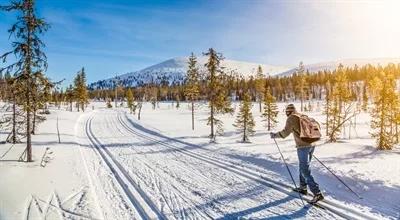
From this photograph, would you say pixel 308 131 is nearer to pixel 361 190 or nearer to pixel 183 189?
pixel 361 190

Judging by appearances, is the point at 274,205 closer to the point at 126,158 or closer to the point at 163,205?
the point at 163,205

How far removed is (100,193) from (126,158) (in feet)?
21.4

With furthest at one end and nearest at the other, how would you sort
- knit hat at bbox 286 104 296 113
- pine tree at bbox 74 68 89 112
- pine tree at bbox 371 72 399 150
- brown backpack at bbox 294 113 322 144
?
1. pine tree at bbox 74 68 89 112
2. pine tree at bbox 371 72 399 150
3. knit hat at bbox 286 104 296 113
4. brown backpack at bbox 294 113 322 144

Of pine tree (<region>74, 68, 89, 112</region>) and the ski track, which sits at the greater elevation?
pine tree (<region>74, 68, 89, 112</region>)

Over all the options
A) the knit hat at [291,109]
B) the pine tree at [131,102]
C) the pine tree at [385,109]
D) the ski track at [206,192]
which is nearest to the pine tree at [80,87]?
the pine tree at [131,102]

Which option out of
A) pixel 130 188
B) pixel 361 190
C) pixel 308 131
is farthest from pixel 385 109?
pixel 130 188

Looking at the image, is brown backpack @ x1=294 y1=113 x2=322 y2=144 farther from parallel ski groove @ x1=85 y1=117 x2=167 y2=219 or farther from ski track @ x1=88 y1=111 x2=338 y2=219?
parallel ski groove @ x1=85 y1=117 x2=167 y2=219

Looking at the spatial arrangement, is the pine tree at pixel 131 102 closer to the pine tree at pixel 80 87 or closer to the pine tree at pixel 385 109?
the pine tree at pixel 80 87

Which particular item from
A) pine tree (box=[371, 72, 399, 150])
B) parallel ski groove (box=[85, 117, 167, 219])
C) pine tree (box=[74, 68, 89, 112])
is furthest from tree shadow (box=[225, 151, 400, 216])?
pine tree (box=[74, 68, 89, 112])

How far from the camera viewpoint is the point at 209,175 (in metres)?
12.4

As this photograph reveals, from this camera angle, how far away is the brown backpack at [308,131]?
8.89m

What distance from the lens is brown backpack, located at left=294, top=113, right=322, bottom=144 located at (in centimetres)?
889

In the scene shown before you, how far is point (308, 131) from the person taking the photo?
8.92 metres

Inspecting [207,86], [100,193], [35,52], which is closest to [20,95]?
[35,52]
